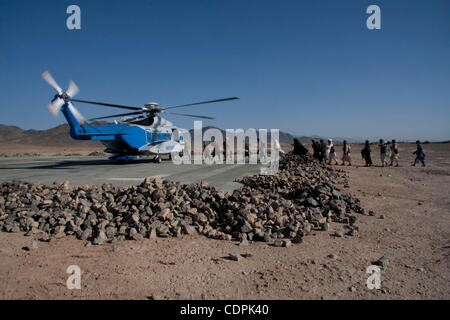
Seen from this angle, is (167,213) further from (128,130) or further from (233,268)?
(128,130)

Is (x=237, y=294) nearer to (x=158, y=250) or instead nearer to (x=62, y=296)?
(x=158, y=250)

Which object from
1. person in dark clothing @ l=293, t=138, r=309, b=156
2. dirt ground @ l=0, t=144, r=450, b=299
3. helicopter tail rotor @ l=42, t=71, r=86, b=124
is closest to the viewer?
dirt ground @ l=0, t=144, r=450, b=299

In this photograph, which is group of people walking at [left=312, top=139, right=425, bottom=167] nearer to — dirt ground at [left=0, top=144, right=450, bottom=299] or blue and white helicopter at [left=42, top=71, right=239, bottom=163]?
blue and white helicopter at [left=42, top=71, right=239, bottom=163]

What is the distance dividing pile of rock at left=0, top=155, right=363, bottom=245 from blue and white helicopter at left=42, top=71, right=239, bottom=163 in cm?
1103

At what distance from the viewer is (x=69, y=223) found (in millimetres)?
5645

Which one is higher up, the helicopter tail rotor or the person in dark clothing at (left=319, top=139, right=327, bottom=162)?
the helicopter tail rotor

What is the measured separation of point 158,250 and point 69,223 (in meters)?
2.18

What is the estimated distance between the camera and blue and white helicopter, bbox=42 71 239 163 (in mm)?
17453

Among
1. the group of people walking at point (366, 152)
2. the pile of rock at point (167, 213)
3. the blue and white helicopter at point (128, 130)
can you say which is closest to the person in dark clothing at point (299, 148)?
the group of people walking at point (366, 152)

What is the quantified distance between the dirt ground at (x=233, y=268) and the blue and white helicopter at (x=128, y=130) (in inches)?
549

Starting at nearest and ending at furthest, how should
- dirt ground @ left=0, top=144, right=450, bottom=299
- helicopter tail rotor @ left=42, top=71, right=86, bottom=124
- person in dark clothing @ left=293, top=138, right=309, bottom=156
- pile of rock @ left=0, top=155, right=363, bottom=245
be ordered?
dirt ground @ left=0, top=144, right=450, bottom=299
pile of rock @ left=0, top=155, right=363, bottom=245
helicopter tail rotor @ left=42, top=71, right=86, bottom=124
person in dark clothing @ left=293, top=138, right=309, bottom=156

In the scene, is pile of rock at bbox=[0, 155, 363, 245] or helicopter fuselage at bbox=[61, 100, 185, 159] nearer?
pile of rock at bbox=[0, 155, 363, 245]

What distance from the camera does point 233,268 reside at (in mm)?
4250

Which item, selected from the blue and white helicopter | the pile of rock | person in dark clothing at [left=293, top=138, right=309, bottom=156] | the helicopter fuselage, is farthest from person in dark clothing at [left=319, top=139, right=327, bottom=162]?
the pile of rock
